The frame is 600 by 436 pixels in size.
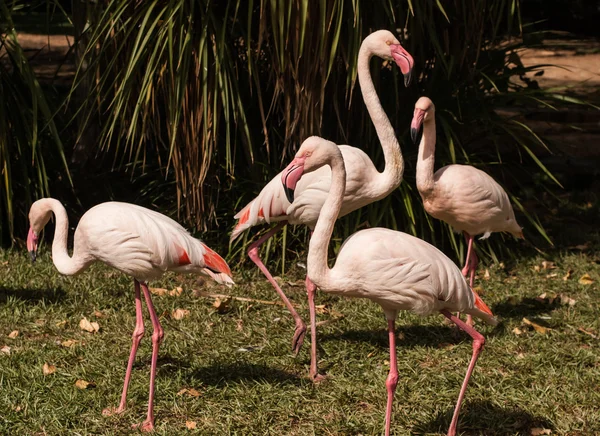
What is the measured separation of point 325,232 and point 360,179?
123 centimetres

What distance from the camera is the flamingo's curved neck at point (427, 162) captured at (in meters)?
5.54

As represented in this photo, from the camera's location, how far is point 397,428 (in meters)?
4.27

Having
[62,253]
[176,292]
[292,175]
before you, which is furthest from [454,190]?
[62,253]

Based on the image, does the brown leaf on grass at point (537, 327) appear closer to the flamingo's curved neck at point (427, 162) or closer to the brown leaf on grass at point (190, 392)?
the flamingo's curved neck at point (427, 162)

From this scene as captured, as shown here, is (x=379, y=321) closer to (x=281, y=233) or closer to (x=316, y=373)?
(x=316, y=373)

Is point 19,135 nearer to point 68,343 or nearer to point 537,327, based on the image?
point 68,343

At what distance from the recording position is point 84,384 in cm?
465

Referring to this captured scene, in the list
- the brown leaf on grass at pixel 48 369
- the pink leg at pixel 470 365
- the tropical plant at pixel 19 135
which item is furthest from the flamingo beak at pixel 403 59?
the tropical plant at pixel 19 135

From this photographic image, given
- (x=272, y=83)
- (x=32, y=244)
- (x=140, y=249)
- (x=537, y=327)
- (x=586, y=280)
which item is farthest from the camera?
(x=272, y=83)

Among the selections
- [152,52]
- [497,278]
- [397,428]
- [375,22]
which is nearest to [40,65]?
[152,52]

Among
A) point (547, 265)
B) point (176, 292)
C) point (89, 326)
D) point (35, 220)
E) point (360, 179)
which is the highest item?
point (360, 179)

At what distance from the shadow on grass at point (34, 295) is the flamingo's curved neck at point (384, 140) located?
8.10 ft

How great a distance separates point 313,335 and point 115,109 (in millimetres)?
2410

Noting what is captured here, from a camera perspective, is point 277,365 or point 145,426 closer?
point 145,426
